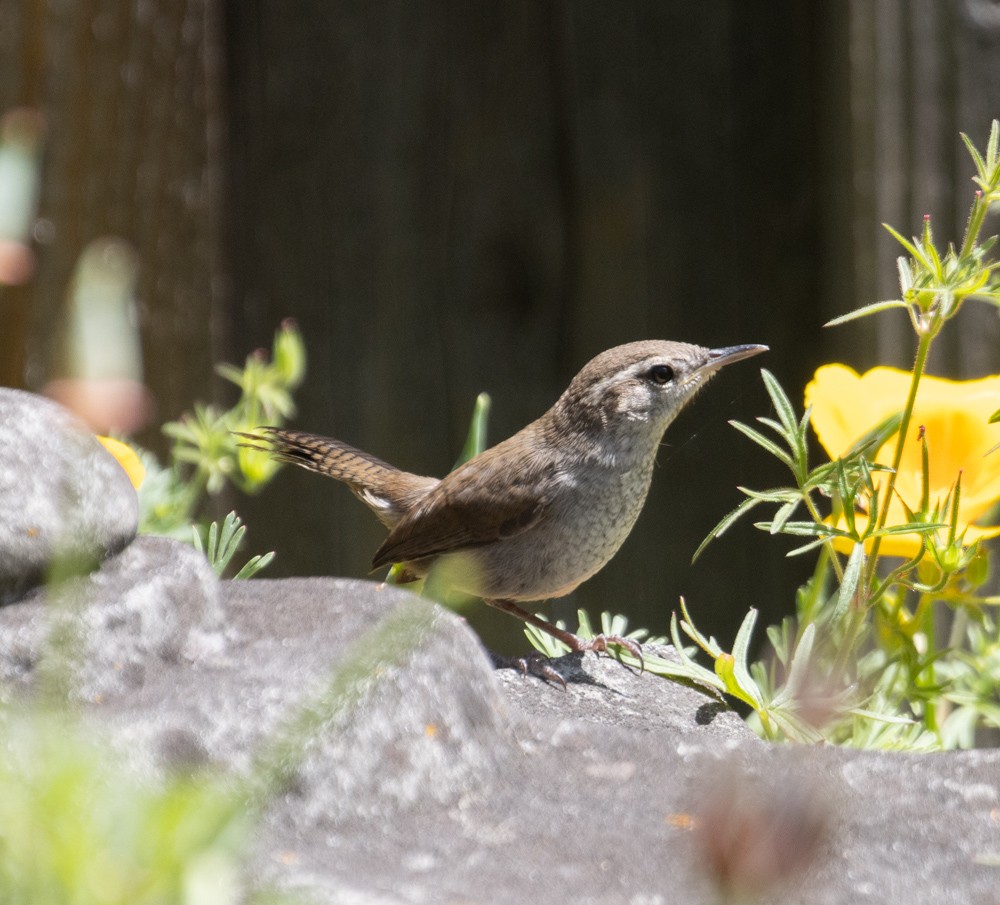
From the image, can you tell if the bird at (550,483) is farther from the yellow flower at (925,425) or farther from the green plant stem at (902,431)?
A: the green plant stem at (902,431)

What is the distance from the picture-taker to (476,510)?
3076mm

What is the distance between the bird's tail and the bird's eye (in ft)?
2.11

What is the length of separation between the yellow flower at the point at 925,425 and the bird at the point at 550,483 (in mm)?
807

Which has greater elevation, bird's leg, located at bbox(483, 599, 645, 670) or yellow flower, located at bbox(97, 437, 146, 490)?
yellow flower, located at bbox(97, 437, 146, 490)

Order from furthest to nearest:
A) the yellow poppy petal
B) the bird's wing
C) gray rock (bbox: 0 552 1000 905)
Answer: the bird's wing < the yellow poppy petal < gray rock (bbox: 0 552 1000 905)

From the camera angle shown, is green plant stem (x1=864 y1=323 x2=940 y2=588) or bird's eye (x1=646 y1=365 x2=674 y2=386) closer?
green plant stem (x1=864 y1=323 x2=940 y2=588)

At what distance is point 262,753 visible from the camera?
116 centimetres

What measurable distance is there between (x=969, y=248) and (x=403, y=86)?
1904 mm

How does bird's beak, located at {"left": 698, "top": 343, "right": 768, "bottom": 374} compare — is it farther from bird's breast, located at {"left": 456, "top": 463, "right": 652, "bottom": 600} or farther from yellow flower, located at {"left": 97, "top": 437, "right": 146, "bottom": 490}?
yellow flower, located at {"left": 97, "top": 437, "right": 146, "bottom": 490}

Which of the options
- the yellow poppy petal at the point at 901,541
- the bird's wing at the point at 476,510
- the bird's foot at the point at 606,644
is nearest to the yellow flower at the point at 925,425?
the yellow poppy petal at the point at 901,541

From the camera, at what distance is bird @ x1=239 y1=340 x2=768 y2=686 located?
9.47ft

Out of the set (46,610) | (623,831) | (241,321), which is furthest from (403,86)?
(623,831)

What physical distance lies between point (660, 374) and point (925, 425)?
40.0 inches

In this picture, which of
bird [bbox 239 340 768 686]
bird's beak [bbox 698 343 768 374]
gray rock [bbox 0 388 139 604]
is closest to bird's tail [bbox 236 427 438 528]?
bird [bbox 239 340 768 686]
